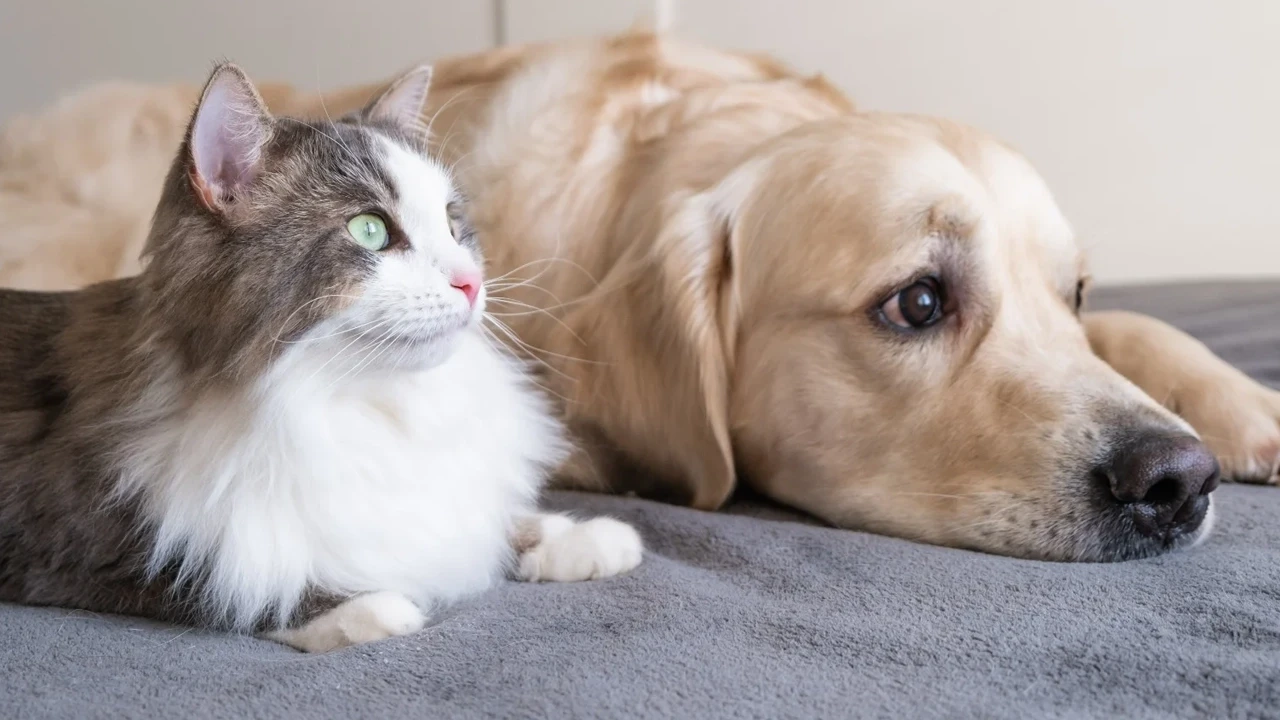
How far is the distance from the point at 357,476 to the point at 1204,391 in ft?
4.18

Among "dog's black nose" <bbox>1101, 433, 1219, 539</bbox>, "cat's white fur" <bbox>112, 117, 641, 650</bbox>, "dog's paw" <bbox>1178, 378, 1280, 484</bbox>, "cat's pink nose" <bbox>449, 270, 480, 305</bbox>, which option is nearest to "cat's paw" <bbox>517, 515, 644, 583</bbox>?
"cat's white fur" <bbox>112, 117, 641, 650</bbox>

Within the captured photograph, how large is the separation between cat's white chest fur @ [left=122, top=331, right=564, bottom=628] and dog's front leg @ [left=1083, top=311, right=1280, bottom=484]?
1.08m

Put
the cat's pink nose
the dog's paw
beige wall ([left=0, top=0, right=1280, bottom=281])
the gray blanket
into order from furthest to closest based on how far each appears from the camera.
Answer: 1. beige wall ([left=0, top=0, right=1280, bottom=281])
2. the dog's paw
3. the cat's pink nose
4. the gray blanket

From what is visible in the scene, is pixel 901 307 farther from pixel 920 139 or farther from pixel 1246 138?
pixel 1246 138

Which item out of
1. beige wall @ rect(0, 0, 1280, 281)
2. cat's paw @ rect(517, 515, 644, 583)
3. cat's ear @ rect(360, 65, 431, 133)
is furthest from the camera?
beige wall @ rect(0, 0, 1280, 281)

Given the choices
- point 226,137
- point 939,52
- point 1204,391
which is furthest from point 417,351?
point 939,52

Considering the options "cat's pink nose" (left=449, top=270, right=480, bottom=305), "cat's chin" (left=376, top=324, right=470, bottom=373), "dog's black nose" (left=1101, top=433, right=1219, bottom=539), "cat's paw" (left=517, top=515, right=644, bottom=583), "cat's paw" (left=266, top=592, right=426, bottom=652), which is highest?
"cat's pink nose" (left=449, top=270, right=480, bottom=305)

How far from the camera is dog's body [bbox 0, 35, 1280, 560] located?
1.27 meters

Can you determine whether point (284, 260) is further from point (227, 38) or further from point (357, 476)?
point (227, 38)

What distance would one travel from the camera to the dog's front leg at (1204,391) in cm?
151

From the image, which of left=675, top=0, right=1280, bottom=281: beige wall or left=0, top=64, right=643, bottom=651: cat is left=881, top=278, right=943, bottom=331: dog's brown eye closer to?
Answer: left=0, top=64, right=643, bottom=651: cat

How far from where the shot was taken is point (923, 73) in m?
3.16

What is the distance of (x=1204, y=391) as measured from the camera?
1.58 meters

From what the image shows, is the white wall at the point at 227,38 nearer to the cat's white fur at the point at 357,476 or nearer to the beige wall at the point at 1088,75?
the beige wall at the point at 1088,75
